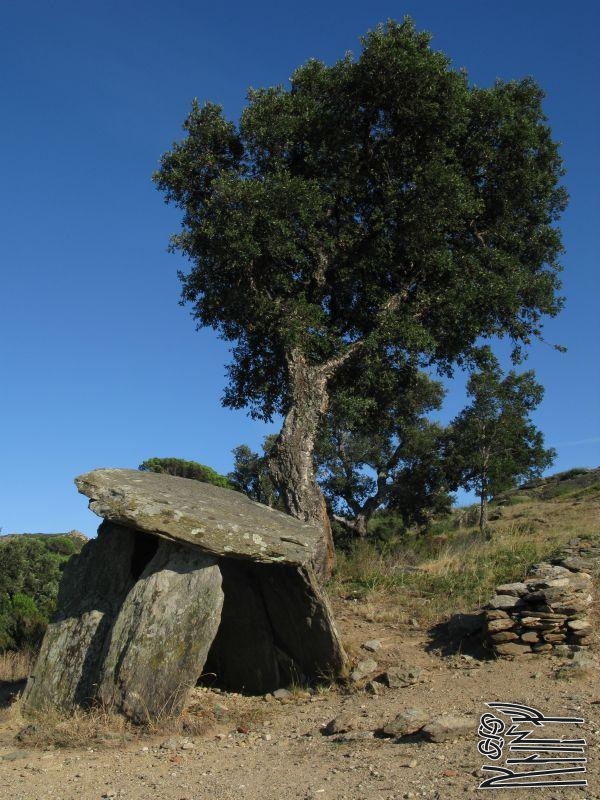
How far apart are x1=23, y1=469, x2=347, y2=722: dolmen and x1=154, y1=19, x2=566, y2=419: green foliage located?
5.69 m

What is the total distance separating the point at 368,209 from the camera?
17.0 metres

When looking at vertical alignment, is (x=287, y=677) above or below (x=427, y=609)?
below

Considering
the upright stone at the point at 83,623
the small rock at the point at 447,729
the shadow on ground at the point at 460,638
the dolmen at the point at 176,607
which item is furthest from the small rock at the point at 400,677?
the upright stone at the point at 83,623

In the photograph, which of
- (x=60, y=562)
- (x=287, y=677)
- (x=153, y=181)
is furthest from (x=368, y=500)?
(x=287, y=677)

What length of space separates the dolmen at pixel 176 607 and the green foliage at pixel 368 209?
5.69 metres

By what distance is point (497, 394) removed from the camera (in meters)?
29.9

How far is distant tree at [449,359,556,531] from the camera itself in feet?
97.0

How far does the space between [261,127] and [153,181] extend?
2.86 m

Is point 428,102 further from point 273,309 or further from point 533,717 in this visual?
point 533,717

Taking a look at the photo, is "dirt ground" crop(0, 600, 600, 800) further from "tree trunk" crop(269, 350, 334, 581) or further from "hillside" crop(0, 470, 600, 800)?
"tree trunk" crop(269, 350, 334, 581)

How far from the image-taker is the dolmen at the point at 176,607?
8805mm

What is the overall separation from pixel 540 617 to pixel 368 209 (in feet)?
33.8

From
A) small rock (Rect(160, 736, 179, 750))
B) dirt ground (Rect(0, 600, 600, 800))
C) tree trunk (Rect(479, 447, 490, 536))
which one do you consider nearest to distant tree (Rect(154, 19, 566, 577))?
dirt ground (Rect(0, 600, 600, 800))

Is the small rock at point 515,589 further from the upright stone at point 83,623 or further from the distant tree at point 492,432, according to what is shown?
the distant tree at point 492,432
